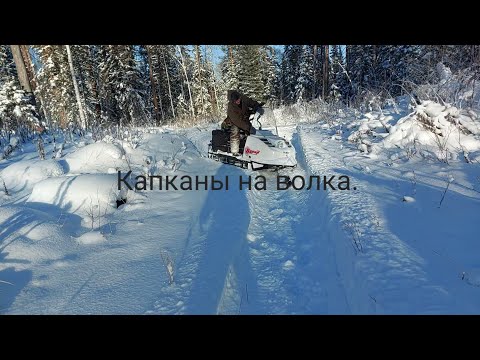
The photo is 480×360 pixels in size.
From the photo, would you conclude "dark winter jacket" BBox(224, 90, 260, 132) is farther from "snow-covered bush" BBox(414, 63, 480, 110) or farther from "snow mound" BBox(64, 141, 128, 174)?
"snow-covered bush" BBox(414, 63, 480, 110)

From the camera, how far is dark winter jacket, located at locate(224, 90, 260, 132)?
8070 mm

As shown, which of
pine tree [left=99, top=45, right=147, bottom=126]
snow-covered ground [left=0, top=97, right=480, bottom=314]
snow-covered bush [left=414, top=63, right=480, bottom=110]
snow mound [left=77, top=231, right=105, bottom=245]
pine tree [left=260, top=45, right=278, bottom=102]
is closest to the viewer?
snow-covered ground [left=0, top=97, right=480, bottom=314]

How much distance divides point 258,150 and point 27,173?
5305mm

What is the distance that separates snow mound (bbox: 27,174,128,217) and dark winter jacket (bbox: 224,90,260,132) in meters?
4.13

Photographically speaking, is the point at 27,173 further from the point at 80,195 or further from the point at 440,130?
the point at 440,130

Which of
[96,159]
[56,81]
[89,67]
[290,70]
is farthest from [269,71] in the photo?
[96,159]

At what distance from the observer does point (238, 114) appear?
319 inches

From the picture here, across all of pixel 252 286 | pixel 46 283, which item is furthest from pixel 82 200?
pixel 252 286

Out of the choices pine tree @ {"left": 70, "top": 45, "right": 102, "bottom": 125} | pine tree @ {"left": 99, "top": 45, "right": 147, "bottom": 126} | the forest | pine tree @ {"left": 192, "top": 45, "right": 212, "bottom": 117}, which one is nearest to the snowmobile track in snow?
the forest

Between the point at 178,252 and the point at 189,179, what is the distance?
335cm

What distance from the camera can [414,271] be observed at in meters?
2.93

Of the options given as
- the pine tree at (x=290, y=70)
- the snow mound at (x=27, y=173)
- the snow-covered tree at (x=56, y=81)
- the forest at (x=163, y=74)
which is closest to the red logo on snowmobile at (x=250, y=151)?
the snow mound at (x=27, y=173)
